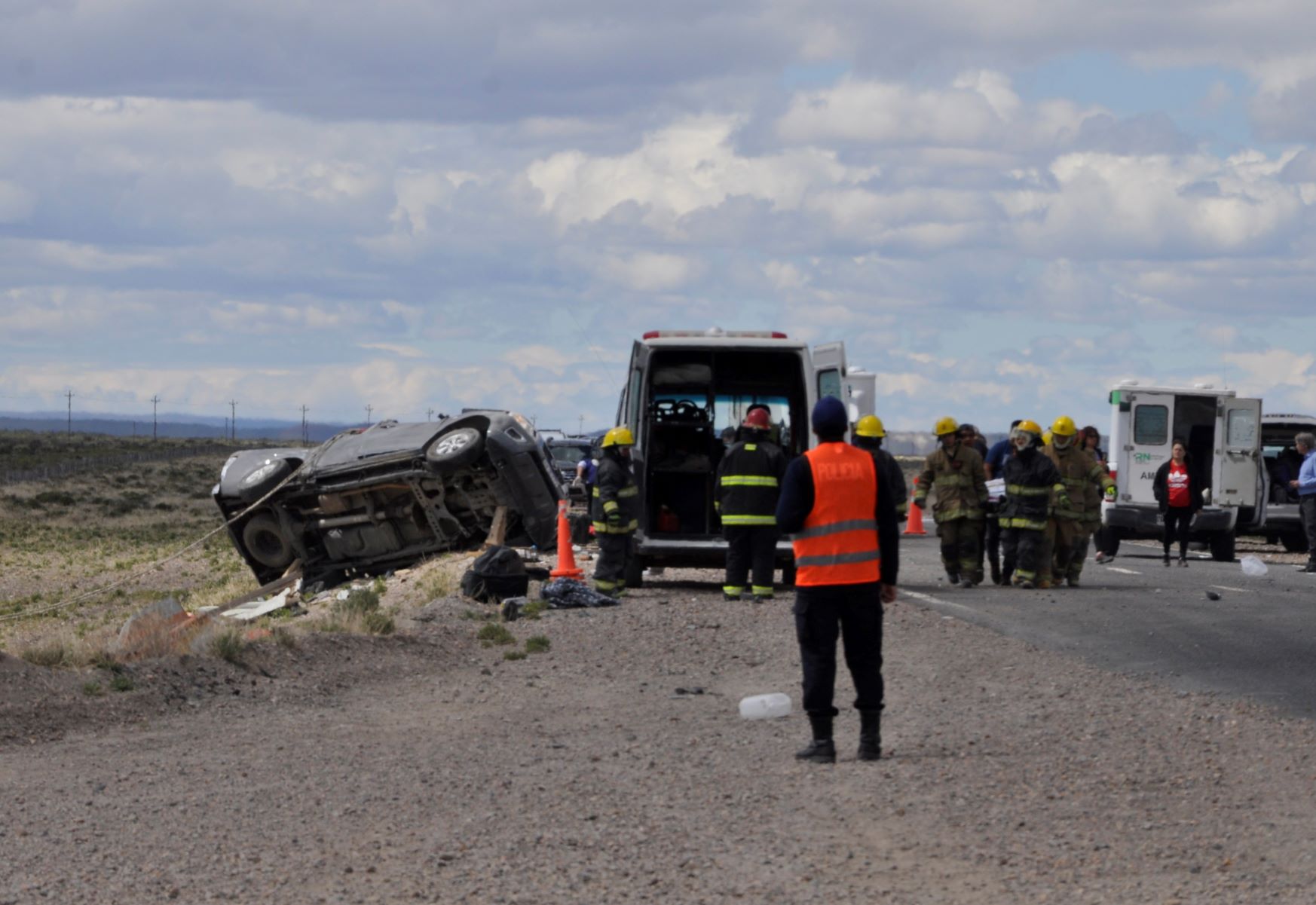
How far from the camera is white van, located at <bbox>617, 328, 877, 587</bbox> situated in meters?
16.6

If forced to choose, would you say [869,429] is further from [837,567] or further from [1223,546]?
[1223,546]

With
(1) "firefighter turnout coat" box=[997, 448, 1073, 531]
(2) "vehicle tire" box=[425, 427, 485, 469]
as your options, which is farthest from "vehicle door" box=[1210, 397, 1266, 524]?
(2) "vehicle tire" box=[425, 427, 485, 469]

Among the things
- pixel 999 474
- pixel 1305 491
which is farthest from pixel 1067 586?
pixel 1305 491

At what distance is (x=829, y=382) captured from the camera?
54.1 feet

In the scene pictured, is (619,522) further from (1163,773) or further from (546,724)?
(1163,773)

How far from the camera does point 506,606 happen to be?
51.3 ft

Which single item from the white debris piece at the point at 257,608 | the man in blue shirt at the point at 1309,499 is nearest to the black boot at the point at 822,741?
the white debris piece at the point at 257,608

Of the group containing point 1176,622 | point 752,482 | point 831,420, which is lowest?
point 1176,622

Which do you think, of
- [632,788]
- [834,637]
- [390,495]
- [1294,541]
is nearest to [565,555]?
[390,495]

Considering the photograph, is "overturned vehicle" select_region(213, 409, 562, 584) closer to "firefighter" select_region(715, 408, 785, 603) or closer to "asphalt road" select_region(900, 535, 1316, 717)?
"asphalt road" select_region(900, 535, 1316, 717)

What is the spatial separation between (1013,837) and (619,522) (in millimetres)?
9841

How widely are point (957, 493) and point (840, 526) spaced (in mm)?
9500

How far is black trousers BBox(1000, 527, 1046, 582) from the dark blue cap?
966 centimetres

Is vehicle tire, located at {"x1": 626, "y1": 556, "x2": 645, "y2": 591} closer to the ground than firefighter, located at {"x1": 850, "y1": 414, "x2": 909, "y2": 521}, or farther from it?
closer to the ground
